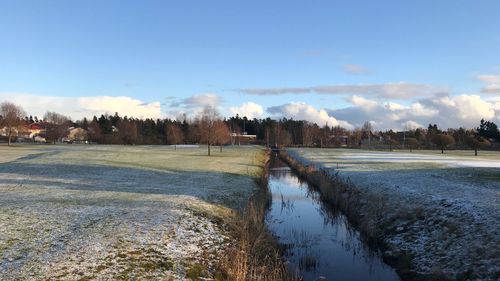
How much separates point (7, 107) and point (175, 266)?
4913 inches

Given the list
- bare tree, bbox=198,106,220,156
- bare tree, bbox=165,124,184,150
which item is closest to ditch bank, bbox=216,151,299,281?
bare tree, bbox=198,106,220,156

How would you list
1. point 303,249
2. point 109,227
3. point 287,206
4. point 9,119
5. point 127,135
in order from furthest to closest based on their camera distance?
point 127,135 → point 9,119 → point 287,206 → point 303,249 → point 109,227

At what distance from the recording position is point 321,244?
62.6 feet

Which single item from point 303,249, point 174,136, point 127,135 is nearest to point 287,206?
point 303,249

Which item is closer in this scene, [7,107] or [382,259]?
[382,259]

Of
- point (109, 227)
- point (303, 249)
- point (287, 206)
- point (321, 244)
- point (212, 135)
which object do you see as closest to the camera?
point (109, 227)

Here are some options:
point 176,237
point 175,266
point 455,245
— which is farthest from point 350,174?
point 175,266

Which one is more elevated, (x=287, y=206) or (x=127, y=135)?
(x=127, y=135)

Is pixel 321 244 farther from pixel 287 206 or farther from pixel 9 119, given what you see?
pixel 9 119

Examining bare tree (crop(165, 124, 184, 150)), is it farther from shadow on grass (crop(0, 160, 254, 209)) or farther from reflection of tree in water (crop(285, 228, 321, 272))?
reflection of tree in water (crop(285, 228, 321, 272))

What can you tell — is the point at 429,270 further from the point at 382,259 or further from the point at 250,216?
the point at 250,216

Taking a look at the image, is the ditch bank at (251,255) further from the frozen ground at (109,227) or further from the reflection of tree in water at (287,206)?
the reflection of tree in water at (287,206)

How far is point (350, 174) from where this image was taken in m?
38.1

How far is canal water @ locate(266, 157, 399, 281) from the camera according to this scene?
50.3ft
